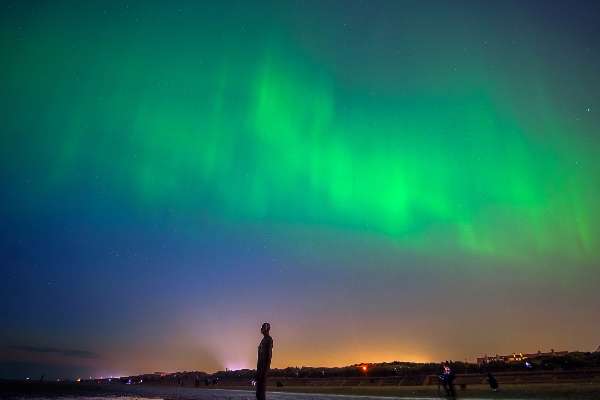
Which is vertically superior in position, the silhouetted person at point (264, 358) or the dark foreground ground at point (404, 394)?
the silhouetted person at point (264, 358)

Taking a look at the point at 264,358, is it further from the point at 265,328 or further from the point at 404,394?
the point at 404,394

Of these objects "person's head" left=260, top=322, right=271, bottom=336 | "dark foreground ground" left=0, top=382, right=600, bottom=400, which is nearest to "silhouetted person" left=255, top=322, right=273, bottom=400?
"person's head" left=260, top=322, right=271, bottom=336

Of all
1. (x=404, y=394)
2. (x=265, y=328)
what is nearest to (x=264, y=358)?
(x=265, y=328)

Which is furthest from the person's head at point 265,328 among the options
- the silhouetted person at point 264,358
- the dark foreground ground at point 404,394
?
the dark foreground ground at point 404,394

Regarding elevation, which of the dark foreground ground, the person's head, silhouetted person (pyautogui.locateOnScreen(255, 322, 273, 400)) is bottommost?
the dark foreground ground

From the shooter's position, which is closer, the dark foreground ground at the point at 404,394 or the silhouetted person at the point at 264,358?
the silhouetted person at the point at 264,358

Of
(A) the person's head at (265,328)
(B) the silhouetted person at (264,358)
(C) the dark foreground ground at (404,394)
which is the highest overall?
(A) the person's head at (265,328)

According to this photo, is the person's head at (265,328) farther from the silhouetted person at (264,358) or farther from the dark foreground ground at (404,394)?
the dark foreground ground at (404,394)

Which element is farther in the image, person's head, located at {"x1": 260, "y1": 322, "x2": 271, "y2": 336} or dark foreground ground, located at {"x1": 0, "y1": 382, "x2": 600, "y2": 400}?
dark foreground ground, located at {"x1": 0, "y1": 382, "x2": 600, "y2": 400}

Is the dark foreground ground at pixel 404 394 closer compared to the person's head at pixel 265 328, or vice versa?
the person's head at pixel 265 328

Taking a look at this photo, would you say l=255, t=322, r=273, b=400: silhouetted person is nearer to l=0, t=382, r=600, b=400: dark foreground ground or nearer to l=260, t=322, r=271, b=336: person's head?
l=260, t=322, r=271, b=336: person's head

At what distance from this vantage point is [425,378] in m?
50.6

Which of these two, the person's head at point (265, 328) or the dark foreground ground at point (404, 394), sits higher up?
the person's head at point (265, 328)

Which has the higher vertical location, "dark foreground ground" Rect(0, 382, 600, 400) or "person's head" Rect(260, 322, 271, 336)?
"person's head" Rect(260, 322, 271, 336)
